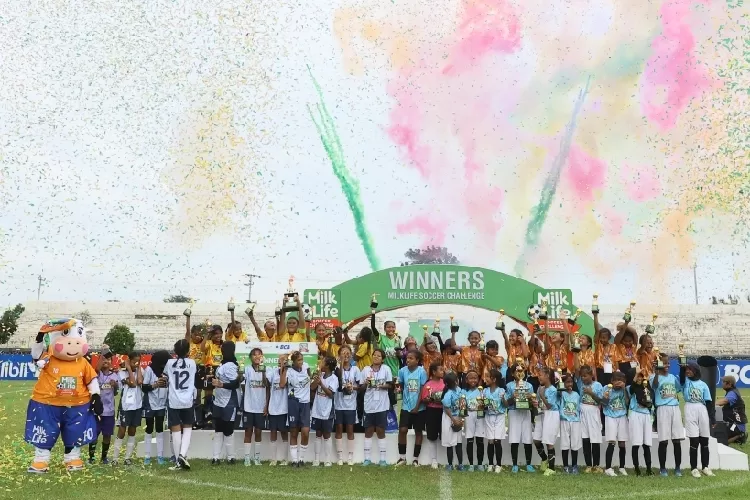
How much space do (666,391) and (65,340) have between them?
9047mm

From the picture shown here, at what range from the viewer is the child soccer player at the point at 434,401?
11250 mm

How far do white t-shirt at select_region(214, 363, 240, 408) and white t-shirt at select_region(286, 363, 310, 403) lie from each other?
0.85m

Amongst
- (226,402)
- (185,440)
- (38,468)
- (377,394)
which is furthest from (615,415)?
(38,468)

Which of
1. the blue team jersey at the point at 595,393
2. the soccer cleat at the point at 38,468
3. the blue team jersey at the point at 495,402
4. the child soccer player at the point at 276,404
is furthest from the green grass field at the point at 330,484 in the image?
the blue team jersey at the point at 595,393

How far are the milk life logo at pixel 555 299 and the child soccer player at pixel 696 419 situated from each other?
957cm

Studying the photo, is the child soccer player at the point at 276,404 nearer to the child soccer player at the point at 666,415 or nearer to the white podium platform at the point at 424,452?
the white podium platform at the point at 424,452

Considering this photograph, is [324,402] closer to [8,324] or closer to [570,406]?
[570,406]

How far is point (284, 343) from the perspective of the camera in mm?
11812

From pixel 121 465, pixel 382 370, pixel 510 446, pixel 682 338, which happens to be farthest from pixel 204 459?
pixel 682 338

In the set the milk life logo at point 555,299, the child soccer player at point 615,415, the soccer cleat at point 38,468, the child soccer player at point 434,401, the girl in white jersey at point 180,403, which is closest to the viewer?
the soccer cleat at point 38,468

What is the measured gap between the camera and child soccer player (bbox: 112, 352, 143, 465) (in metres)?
11.5

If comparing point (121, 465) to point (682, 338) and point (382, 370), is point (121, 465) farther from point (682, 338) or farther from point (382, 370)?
point (682, 338)

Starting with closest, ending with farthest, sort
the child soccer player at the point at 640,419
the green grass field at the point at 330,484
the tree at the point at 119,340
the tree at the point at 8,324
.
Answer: the green grass field at the point at 330,484, the child soccer player at the point at 640,419, the tree at the point at 8,324, the tree at the point at 119,340

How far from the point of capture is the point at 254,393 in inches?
456
